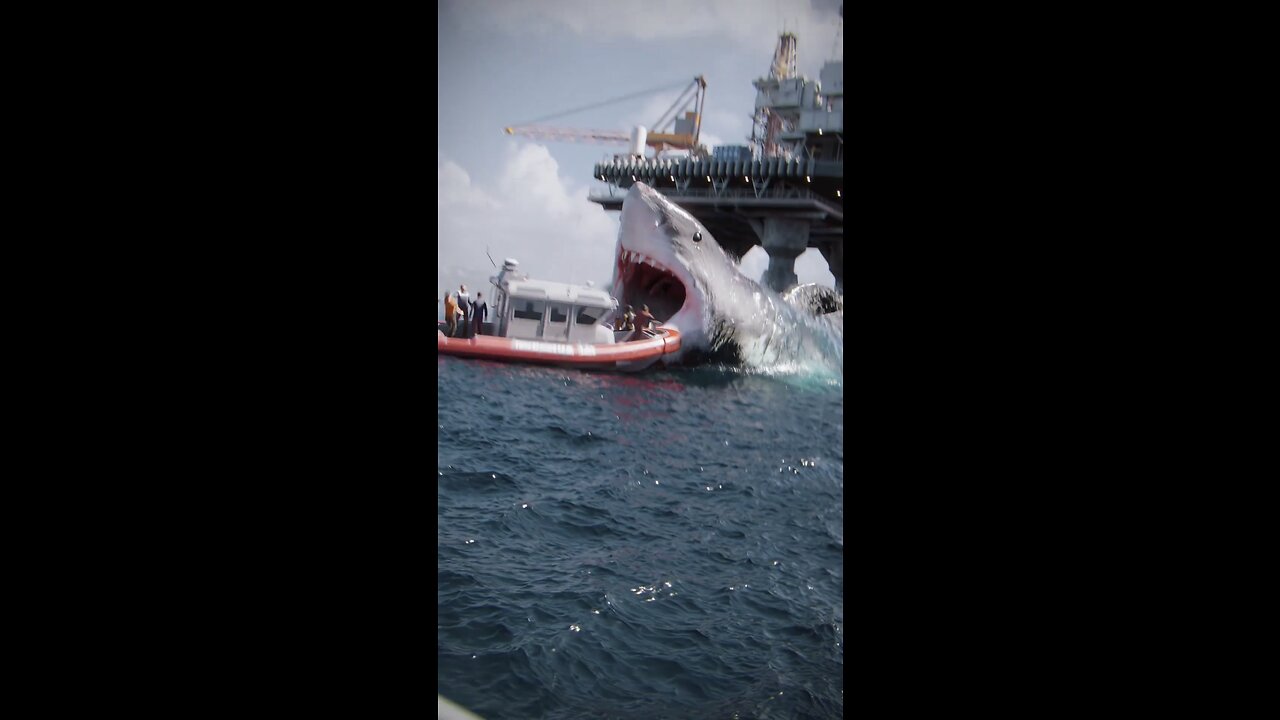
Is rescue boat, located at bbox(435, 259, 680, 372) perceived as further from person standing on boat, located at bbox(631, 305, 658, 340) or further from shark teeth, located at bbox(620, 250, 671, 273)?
shark teeth, located at bbox(620, 250, 671, 273)

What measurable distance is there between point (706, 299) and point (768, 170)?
4.38ft

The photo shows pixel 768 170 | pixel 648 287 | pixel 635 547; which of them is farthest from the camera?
pixel 648 287

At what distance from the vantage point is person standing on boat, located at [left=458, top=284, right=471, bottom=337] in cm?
663

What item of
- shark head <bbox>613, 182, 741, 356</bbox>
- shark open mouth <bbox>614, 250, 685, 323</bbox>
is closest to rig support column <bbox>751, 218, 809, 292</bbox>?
shark head <bbox>613, 182, 741, 356</bbox>

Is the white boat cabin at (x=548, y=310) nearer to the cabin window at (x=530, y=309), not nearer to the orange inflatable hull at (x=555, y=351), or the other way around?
the cabin window at (x=530, y=309)

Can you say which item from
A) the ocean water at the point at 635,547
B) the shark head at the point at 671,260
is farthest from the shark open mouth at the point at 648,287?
the ocean water at the point at 635,547

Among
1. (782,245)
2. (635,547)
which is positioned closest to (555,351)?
(782,245)

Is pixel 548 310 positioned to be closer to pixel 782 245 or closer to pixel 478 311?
pixel 478 311

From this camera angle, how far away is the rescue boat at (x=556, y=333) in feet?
22.0

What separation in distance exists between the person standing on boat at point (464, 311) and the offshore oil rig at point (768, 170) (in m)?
1.46

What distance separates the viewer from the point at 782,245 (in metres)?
7.07

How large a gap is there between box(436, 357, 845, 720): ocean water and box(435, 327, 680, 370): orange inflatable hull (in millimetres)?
97
